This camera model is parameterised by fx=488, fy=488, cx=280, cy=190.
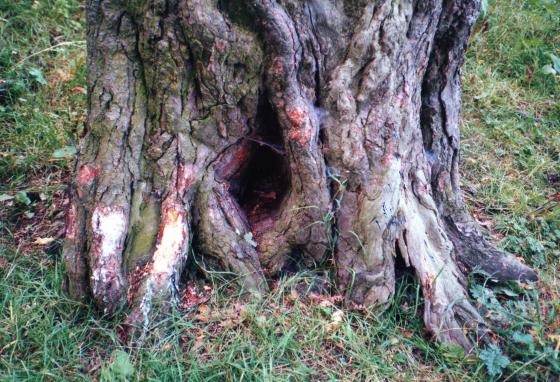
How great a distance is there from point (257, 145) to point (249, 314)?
852 millimetres

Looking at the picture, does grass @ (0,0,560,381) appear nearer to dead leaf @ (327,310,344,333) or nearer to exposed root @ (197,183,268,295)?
dead leaf @ (327,310,344,333)

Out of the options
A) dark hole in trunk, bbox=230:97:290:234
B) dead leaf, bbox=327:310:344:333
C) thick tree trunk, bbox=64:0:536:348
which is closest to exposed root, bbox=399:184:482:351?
thick tree trunk, bbox=64:0:536:348

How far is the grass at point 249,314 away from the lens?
2053 mm

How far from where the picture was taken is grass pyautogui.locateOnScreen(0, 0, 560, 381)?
6.73ft

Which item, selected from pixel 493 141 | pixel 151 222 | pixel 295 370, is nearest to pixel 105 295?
pixel 151 222

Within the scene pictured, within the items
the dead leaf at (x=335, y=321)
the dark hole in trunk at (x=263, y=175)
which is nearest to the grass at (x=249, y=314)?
the dead leaf at (x=335, y=321)

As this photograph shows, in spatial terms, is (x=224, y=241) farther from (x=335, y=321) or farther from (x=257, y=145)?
(x=335, y=321)

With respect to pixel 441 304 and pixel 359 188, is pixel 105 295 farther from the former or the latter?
pixel 441 304

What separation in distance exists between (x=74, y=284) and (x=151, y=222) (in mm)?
449

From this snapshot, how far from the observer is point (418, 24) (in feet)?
7.83

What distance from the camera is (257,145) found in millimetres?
2514

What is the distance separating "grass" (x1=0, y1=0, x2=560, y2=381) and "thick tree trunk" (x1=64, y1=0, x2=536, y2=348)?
126mm

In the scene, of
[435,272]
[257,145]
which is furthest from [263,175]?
[435,272]

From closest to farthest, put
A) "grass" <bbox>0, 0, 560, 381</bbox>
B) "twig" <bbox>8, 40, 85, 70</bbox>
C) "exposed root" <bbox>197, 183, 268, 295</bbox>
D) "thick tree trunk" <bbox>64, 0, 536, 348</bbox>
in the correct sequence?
"grass" <bbox>0, 0, 560, 381</bbox> < "thick tree trunk" <bbox>64, 0, 536, 348</bbox> < "exposed root" <bbox>197, 183, 268, 295</bbox> < "twig" <bbox>8, 40, 85, 70</bbox>
